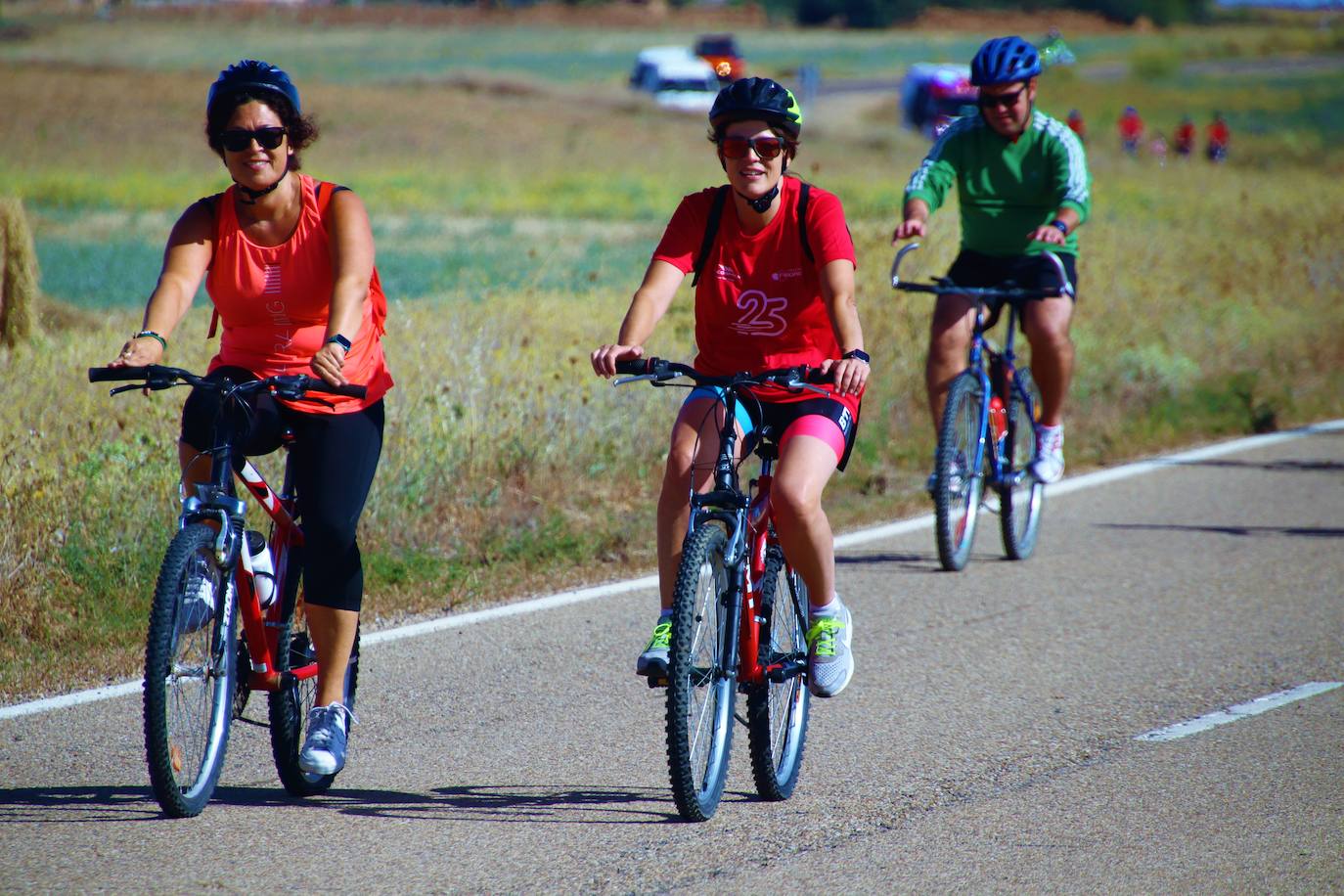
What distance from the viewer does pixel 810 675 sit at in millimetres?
4879

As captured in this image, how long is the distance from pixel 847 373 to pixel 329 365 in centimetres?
142

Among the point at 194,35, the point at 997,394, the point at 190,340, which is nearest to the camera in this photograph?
the point at 997,394

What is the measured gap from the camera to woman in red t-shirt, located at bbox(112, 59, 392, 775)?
4.56 metres

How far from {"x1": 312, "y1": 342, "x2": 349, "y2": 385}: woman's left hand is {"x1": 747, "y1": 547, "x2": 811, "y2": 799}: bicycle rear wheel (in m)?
1.36

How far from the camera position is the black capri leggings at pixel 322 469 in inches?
179

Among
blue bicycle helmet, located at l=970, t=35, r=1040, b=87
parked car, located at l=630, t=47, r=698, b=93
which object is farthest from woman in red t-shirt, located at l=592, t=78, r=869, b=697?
parked car, located at l=630, t=47, r=698, b=93

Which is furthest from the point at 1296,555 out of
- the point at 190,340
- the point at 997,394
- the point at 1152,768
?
the point at 190,340

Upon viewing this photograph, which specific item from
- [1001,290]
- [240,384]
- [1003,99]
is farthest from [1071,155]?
[240,384]

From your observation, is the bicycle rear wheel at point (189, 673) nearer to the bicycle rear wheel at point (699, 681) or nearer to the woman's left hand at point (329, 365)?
the woman's left hand at point (329, 365)

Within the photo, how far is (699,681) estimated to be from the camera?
176 inches

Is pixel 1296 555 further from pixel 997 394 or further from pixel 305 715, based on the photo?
pixel 305 715

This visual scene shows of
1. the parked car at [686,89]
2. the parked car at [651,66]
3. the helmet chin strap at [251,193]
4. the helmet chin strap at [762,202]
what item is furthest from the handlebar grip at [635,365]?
the parked car at [651,66]

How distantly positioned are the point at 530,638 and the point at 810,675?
1977 millimetres

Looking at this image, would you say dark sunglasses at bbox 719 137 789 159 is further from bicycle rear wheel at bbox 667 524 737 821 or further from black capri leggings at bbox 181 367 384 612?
black capri leggings at bbox 181 367 384 612
